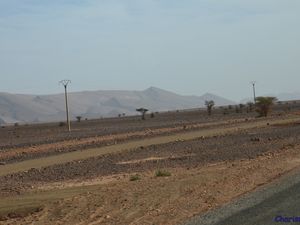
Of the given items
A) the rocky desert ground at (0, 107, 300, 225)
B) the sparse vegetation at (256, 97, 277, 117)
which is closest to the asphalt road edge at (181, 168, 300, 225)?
the rocky desert ground at (0, 107, 300, 225)

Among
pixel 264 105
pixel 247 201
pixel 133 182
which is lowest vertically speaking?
pixel 133 182

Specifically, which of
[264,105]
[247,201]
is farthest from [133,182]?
[264,105]

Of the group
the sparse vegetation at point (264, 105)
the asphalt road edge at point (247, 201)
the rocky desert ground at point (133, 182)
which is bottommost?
the rocky desert ground at point (133, 182)

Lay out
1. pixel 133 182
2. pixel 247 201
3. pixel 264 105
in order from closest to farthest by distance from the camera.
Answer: pixel 247 201 < pixel 133 182 < pixel 264 105

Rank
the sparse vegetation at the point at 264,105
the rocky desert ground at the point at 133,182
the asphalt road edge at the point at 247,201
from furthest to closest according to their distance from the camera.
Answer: the sparse vegetation at the point at 264,105 → the rocky desert ground at the point at 133,182 → the asphalt road edge at the point at 247,201

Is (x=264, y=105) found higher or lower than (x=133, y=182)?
higher

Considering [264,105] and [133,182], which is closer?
[133,182]

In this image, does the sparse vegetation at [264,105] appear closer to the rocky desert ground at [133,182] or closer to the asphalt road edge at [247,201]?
the rocky desert ground at [133,182]

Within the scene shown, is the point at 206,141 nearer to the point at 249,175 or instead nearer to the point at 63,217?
the point at 249,175

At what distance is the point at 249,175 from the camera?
61.0 feet

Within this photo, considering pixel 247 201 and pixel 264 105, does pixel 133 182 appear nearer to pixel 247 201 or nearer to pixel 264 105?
pixel 247 201

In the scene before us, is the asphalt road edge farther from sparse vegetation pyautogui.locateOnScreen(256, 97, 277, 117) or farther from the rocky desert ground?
sparse vegetation pyautogui.locateOnScreen(256, 97, 277, 117)

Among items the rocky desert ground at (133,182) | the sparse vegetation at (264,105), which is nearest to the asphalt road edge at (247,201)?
the rocky desert ground at (133,182)

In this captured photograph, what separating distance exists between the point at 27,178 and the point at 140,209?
11823 millimetres
